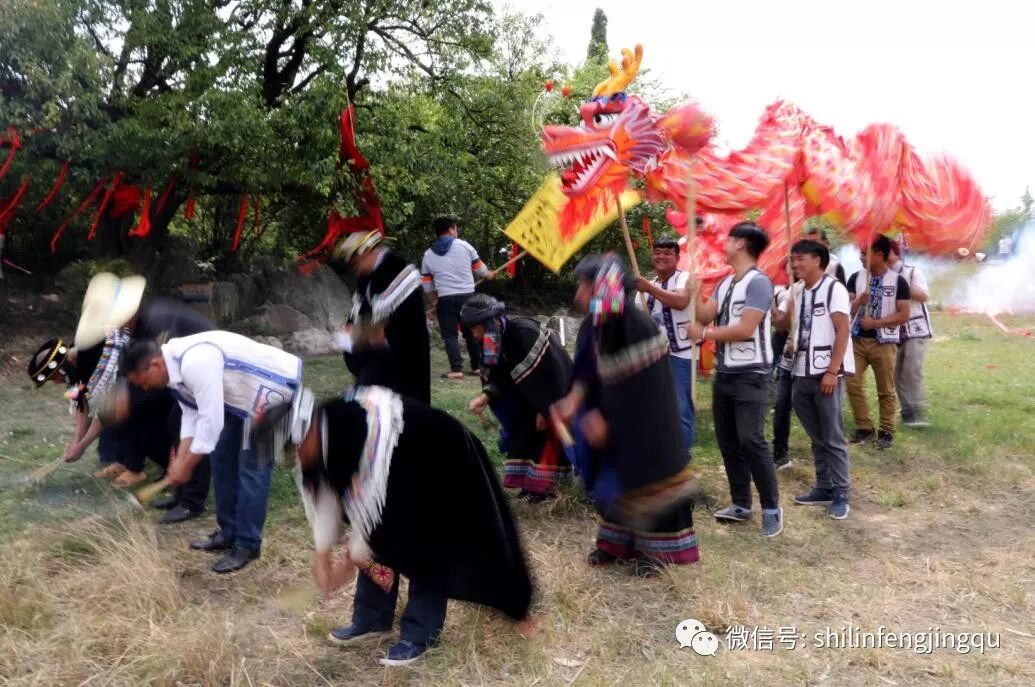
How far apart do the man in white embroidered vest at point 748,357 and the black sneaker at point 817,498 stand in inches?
25.2

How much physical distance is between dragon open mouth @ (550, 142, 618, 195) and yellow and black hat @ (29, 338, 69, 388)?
3.06 metres

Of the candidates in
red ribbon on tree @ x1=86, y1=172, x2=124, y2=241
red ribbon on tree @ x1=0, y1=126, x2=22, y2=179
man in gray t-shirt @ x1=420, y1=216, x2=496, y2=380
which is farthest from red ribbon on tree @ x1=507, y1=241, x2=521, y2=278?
red ribbon on tree @ x1=0, y1=126, x2=22, y2=179

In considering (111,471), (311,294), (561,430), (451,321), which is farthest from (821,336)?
(311,294)

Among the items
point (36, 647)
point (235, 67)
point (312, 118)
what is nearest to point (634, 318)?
point (36, 647)

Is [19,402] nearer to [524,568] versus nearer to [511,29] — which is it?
[524,568]

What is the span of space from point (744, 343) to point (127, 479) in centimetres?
355

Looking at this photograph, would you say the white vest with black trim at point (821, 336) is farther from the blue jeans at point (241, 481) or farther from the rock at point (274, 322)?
the rock at point (274, 322)

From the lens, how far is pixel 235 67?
8398mm

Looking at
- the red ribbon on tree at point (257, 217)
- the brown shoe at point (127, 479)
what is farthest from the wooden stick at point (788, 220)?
the red ribbon on tree at point (257, 217)

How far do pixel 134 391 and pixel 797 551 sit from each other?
3515 millimetres

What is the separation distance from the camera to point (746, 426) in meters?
4.34

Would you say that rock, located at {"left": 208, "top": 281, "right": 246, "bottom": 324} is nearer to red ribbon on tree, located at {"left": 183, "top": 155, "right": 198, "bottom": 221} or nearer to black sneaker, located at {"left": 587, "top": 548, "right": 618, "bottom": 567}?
red ribbon on tree, located at {"left": 183, "top": 155, "right": 198, "bottom": 221}

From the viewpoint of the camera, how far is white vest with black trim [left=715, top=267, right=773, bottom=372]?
4312 mm

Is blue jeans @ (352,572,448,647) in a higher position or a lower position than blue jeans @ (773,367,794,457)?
lower
